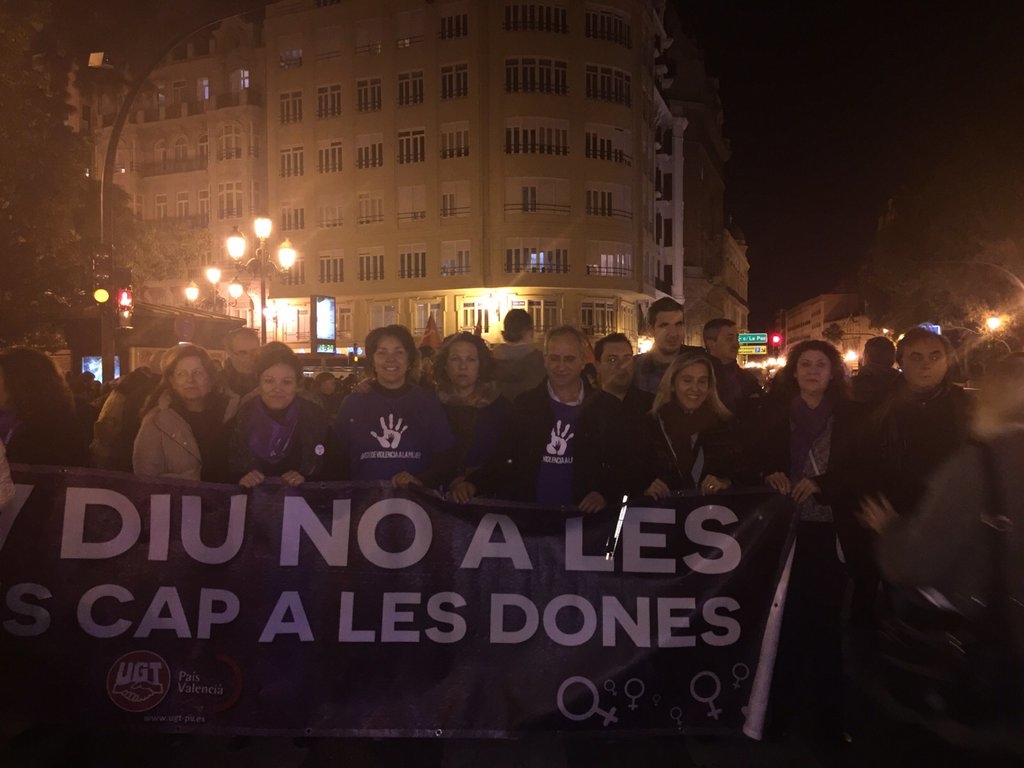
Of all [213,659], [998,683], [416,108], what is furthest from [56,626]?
[416,108]

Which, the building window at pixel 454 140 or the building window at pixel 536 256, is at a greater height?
the building window at pixel 454 140

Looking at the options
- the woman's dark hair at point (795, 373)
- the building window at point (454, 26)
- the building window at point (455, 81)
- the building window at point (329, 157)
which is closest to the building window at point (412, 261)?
the building window at point (329, 157)

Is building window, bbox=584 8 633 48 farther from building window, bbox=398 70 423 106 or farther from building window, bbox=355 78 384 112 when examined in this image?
building window, bbox=355 78 384 112

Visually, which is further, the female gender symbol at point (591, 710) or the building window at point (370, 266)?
the building window at point (370, 266)

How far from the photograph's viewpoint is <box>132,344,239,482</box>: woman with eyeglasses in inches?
186

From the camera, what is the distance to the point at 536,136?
38.1 metres

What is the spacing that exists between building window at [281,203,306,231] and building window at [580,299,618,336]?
14916 mm

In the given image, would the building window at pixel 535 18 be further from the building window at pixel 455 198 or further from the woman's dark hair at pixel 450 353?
the woman's dark hair at pixel 450 353

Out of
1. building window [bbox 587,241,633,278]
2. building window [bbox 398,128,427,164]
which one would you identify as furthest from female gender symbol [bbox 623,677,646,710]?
building window [bbox 398,128,427,164]

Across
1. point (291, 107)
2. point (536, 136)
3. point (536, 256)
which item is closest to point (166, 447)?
point (536, 256)

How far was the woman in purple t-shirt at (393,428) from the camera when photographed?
4664 millimetres

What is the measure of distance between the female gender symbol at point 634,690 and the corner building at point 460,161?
33644 millimetres

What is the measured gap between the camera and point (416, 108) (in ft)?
129

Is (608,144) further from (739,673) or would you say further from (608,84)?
(739,673)
